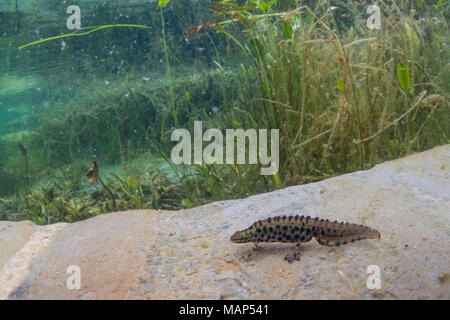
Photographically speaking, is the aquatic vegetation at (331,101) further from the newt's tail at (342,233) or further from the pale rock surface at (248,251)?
the newt's tail at (342,233)

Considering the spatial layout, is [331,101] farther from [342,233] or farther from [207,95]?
[207,95]

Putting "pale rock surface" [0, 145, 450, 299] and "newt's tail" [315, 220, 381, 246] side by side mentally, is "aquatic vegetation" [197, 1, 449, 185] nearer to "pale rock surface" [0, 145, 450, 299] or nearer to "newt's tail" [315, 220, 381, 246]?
"pale rock surface" [0, 145, 450, 299]

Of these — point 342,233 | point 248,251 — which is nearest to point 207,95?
point 248,251

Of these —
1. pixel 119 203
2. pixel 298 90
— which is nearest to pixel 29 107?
pixel 119 203

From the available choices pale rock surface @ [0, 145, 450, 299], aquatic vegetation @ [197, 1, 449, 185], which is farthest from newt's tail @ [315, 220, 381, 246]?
aquatic vegetation @ [197, 1, 449, 185]

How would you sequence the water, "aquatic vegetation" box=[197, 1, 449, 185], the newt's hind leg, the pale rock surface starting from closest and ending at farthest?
the pale rock surface, the newt's hind leg, "aquatic vegetation" box=[197, 1, 449, 185], the water

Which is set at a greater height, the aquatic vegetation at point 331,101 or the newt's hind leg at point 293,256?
the aquatic vegetation at point 331,101

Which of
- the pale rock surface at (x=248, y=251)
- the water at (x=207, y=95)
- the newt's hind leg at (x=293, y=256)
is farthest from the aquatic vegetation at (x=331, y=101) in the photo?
the newt's hind leg at (x=293, y=256)
